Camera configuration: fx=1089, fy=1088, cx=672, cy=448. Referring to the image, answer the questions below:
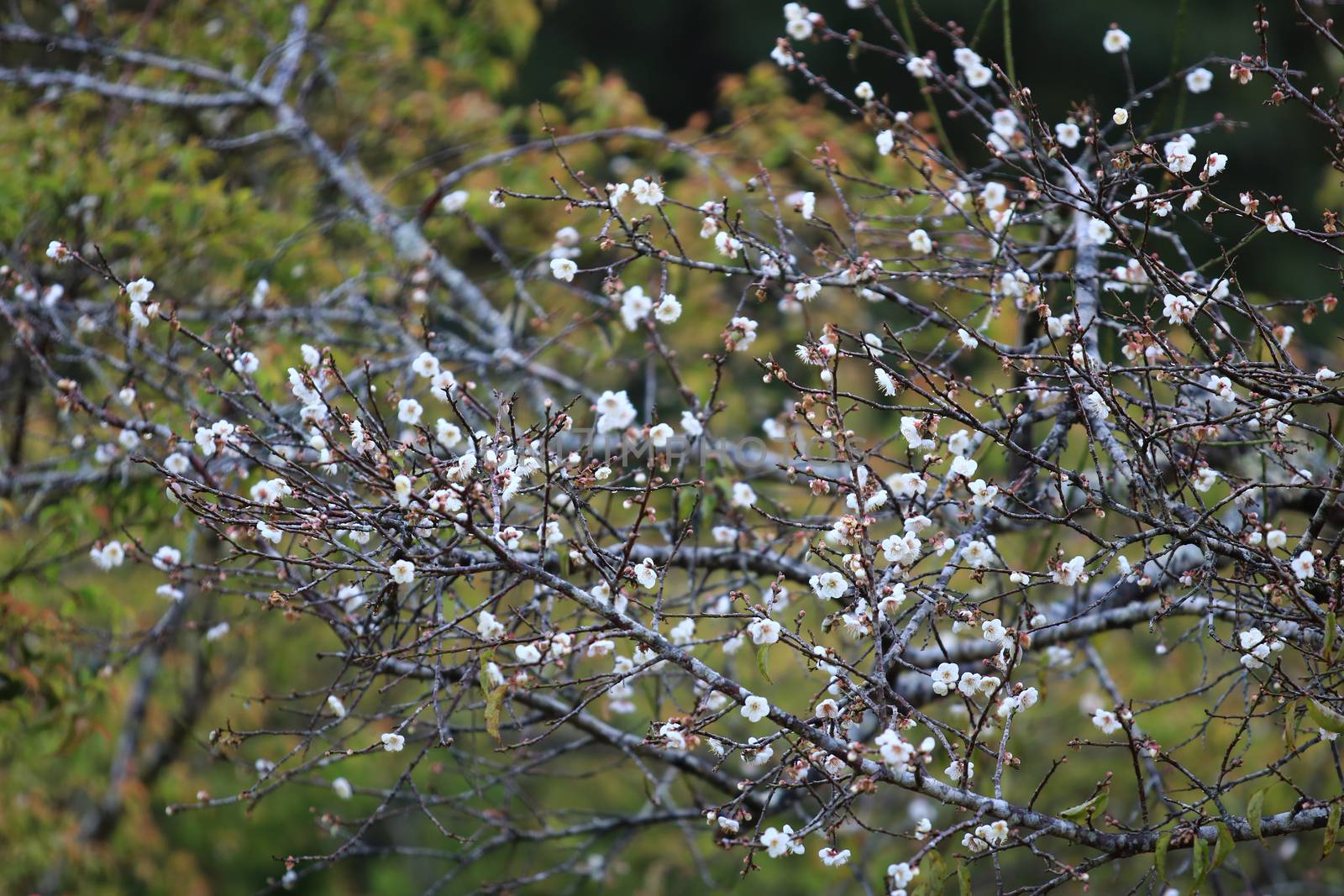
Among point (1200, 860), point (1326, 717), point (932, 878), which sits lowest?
point (932, 878)

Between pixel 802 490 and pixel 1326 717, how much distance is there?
2548 mm

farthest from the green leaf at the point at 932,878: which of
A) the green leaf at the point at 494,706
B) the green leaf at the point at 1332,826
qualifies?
the green leaf at the point at 494,706

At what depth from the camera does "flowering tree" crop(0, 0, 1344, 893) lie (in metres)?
1.93

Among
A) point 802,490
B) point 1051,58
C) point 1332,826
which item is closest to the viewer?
point 1332,826

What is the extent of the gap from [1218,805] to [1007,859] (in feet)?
16.9

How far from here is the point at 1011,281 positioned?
2.57 m

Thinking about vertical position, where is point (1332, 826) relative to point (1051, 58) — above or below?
below

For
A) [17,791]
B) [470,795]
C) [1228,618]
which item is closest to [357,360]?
[470,795]

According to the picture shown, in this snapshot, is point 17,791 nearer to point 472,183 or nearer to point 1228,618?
point 472,183

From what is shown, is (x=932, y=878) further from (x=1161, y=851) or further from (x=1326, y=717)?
(x=1326, y=717)

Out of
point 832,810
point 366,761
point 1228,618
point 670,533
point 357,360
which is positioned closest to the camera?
point 832,810

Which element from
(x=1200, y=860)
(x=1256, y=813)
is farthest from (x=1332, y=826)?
(x=1200, y=860)

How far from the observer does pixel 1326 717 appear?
5.97ft

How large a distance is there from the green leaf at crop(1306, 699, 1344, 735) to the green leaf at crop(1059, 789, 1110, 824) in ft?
1.20
